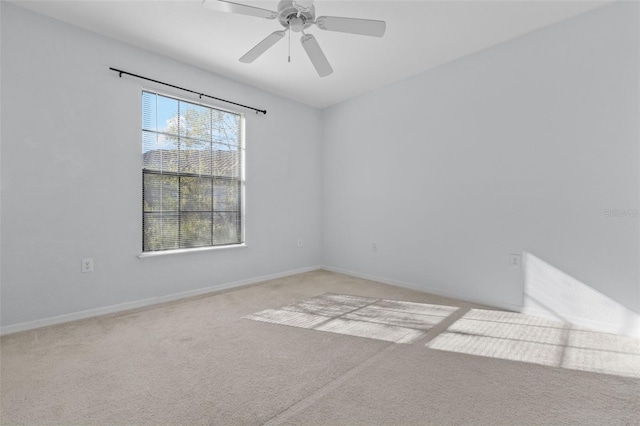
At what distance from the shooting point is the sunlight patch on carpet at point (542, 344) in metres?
1.92

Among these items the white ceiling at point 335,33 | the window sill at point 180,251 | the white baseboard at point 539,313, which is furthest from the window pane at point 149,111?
the white baseboard at point 539,313

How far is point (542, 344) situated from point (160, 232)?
3508 mm

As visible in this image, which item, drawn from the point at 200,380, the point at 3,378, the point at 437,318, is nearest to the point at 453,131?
the point at 437,318

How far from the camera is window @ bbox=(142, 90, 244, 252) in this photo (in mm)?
3135

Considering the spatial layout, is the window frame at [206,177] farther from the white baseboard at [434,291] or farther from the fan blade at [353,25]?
the fan blade at [353,25]

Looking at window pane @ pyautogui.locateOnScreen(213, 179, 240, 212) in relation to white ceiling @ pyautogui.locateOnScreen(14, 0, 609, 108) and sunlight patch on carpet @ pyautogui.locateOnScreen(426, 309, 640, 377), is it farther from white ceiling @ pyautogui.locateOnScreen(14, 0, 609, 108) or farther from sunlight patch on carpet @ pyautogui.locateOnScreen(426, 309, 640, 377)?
sunlight patch on carpet @ pyautogui.locateOnScreen(426, 309, 640, 377)

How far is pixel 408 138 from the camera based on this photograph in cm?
374

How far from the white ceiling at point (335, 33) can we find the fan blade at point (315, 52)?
18.8 inches

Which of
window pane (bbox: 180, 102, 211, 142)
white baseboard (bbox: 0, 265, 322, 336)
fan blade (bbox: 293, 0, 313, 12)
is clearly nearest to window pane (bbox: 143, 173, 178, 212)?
window pane (bbox: 180, 102, 211, 142)

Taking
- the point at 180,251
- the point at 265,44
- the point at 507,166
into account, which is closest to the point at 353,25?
the point at 265,44

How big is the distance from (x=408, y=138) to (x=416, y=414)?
9.97 feet

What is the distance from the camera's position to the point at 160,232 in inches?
126

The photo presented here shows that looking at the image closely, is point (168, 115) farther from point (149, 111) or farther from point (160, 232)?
point (160, 232)

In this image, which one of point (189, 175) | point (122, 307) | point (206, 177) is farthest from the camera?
point (206, 177)
